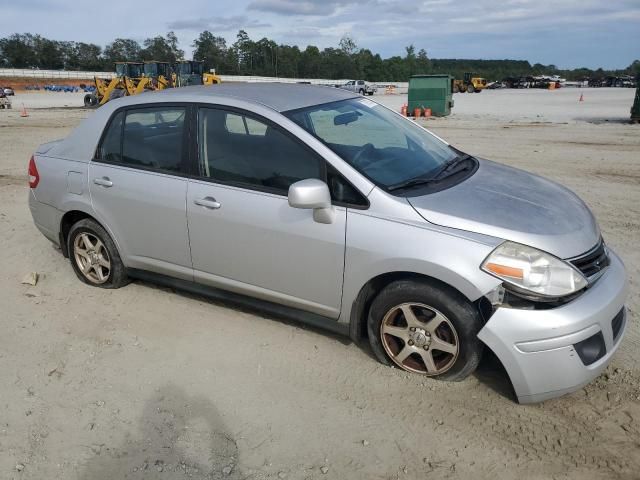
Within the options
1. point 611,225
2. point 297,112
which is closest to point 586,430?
point 297,112

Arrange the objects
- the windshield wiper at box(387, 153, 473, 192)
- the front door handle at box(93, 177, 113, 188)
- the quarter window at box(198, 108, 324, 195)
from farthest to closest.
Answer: the front door handle at box(93, 177, 113, 188), the quarter window at box(198, 108, 324, 195), the windshield wiper at box(387, 153, 473, 192)

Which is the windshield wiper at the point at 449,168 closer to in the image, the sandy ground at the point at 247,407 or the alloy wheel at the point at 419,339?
the alloy wheel at the point at 419,339

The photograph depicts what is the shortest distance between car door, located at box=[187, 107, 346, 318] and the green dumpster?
2100 centimetres

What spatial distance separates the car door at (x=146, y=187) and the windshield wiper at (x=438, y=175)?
1568mm

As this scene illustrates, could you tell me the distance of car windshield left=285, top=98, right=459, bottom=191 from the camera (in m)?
3.41

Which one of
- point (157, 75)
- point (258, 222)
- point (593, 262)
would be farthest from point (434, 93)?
point (593, 262)

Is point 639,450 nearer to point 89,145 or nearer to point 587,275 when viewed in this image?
point 587,275

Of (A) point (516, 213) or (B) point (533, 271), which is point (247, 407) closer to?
(B) point (533, 271)

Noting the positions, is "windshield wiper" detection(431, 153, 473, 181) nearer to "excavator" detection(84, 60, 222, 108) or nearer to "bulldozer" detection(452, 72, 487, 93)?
"excavator" detection(84, 60, 222, 108)

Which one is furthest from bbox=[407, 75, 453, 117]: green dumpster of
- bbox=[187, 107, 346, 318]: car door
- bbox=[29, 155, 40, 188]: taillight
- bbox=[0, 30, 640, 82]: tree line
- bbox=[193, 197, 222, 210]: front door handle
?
bbox=[0, 30, 640, 82]: tree line

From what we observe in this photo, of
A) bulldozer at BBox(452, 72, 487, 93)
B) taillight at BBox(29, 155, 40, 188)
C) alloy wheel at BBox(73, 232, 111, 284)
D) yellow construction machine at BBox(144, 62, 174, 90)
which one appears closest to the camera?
alloy wheel at BBox(73, 232, 111, 284)

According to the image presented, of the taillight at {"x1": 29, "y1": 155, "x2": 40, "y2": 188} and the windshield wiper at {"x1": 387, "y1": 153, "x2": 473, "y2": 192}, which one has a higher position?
the windshield wiper at {"x1": 387, "y1": 153, "x2": 473, "y2": 192}

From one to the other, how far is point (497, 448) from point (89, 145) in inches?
150

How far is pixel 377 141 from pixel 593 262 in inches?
65.0
